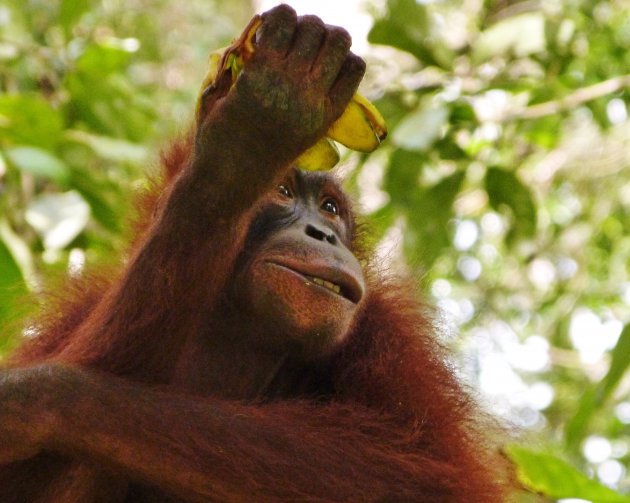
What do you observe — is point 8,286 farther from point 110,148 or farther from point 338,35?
point 338,35

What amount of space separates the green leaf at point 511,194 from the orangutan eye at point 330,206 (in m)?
1.41

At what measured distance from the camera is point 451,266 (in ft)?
24.0

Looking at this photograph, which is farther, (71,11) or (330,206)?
(71,11)

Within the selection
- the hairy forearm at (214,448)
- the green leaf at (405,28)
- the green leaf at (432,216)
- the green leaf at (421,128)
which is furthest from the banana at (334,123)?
the green leaf at (432,216)

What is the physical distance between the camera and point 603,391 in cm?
336

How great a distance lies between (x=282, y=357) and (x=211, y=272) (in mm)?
511

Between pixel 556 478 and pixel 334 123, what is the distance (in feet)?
4.51

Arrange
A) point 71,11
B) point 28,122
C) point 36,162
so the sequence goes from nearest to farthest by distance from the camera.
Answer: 1. point 36,162
2. point 28,122
3. point 71,11

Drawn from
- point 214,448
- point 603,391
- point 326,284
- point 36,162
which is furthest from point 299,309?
point 36,162

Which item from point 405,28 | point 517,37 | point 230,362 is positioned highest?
point 517,37

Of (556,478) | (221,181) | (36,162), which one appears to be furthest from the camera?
(36,162)

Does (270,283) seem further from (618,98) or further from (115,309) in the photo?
(618,98)

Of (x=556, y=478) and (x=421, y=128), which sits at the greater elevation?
(x=421, y=128)

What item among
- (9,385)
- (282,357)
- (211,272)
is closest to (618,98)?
(282,357)
